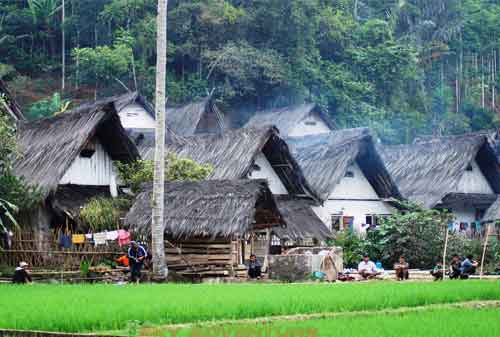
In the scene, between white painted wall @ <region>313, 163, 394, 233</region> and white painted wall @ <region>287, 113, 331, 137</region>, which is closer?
white painted wall @ <region>313, 163, 394, 233</region>

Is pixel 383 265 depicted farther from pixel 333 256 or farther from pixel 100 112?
pixel 100 112

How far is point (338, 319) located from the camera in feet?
39.4

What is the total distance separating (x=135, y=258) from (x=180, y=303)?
28.8ft

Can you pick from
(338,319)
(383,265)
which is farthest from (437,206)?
(338,319)

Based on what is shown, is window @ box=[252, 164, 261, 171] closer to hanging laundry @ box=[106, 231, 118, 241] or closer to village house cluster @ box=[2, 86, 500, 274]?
village house cluster @ box=[2, 86, 500, 274]

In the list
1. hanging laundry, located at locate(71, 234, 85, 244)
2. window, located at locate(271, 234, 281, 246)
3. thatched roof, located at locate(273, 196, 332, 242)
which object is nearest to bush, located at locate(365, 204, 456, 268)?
thatched roof, located at locate(273, 196, 332, 242)

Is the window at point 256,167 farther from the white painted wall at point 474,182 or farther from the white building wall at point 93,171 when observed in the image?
the white painted wall at point 474,182

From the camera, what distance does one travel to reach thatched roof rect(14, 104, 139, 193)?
27391 mm

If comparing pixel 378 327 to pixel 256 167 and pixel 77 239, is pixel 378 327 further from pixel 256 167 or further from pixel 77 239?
pixel 256 167

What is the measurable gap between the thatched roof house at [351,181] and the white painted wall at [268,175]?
9.75 ft

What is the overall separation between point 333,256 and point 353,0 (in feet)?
164

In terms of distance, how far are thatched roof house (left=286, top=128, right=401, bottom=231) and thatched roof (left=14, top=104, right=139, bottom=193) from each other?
984 cm

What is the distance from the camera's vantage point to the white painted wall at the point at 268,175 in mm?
32312

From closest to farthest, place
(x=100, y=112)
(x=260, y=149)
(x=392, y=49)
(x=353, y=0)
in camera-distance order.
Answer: (x=100, y=112), (x=260, y=149), (x=392, y=49), (x=353, y=0)
